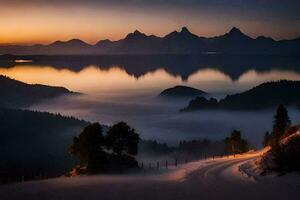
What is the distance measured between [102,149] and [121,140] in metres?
4.57

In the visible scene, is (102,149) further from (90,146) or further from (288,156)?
(288,156)

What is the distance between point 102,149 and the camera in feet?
201

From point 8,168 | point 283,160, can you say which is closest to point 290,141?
point 283,160

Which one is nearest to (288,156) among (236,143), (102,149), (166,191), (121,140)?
(166,191)

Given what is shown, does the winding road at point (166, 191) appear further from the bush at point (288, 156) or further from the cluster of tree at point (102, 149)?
the cluster of tree at point (102, 149)

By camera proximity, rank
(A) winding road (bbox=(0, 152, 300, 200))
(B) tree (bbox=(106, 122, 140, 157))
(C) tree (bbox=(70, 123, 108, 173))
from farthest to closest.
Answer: (B) tree (bbox=(106, 122, 140, 157)) → (C) tree (bbox=(70, 123, 108, 173)) → (A) winding road (bbox=(0, 152, 300, 200))

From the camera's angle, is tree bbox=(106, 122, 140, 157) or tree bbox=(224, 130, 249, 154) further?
tree bbox=(224, 130, 249, 154)

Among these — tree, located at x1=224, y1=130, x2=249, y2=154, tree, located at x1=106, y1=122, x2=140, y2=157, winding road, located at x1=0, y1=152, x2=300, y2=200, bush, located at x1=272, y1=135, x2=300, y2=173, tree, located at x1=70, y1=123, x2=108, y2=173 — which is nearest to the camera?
winding road, located at x1=0, y1=152, x2=300, y2=200

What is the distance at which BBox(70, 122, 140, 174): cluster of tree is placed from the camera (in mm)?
56375

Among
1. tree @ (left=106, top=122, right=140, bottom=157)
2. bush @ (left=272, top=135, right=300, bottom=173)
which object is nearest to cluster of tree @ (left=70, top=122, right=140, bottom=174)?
tree @ (left=106, top=122, right=140, bottom=157)

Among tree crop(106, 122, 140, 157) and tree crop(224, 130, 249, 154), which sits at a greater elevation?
tree crop(106, 122, 140, 157)

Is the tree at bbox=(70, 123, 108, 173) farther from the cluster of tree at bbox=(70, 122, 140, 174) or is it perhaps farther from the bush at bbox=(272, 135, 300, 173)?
the bush at bbox=(272, 135, 300, 173)

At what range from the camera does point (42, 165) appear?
18038 cm

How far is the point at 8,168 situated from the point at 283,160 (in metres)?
153
